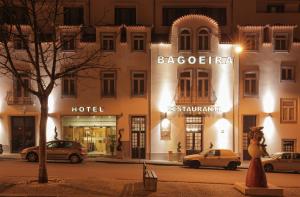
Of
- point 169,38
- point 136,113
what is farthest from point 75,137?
point 169,38

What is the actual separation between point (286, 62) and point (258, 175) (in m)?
22.3

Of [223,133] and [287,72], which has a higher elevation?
[287,72]

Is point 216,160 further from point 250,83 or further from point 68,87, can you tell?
point 68,87

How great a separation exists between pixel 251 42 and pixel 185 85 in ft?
19.9

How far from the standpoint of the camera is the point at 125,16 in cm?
4300

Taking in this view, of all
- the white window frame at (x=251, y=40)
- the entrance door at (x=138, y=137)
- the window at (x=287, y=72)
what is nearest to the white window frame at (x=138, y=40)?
the entrance door at (x=138, y=137)

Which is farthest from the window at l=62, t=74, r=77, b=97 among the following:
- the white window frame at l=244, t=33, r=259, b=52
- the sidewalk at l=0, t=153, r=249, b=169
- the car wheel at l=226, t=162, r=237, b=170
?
the white window frame at l=244, t=33, r=259, b=52

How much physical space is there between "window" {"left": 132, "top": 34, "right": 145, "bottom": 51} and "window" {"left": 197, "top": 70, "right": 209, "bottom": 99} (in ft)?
15.7

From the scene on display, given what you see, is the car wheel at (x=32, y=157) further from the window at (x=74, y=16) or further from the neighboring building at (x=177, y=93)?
the window at (x=74, y=16)

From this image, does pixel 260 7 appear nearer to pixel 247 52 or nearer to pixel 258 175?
pixel 247 52

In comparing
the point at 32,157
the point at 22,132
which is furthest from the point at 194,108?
the point at 22,132

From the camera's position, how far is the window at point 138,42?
41.0 meters

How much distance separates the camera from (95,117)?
41188 mm

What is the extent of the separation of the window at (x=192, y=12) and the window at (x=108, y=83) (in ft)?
20.2
